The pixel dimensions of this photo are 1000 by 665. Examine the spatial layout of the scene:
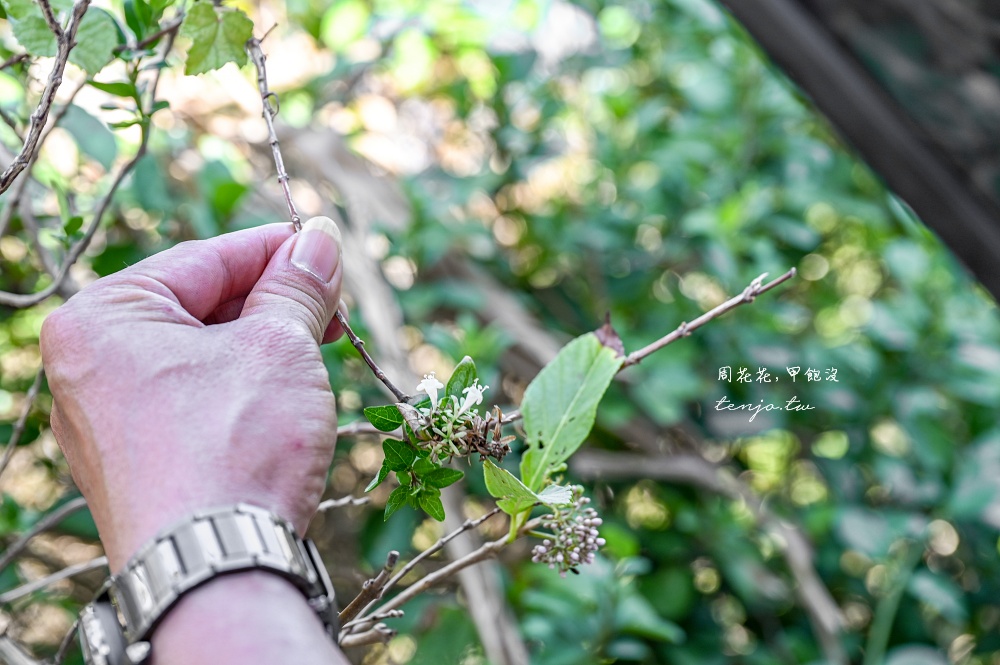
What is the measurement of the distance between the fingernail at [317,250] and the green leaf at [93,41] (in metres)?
0.15

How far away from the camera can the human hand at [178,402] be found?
0.29 metres

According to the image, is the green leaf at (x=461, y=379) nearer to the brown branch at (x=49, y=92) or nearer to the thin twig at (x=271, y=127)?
the thin twig at (x=271, y=127)

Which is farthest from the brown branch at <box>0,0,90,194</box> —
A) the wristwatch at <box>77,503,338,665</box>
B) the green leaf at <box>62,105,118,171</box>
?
the green leaf at <box>62,105,118,171</box>

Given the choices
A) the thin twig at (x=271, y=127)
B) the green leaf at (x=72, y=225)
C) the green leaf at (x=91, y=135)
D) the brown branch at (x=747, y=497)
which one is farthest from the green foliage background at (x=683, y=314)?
the thin twig at (x=271, y=127)

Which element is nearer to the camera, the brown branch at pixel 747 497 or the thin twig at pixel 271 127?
the thin twig at pixel 271 127

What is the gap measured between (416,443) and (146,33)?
302 mm

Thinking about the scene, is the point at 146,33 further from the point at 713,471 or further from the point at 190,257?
the point at 713,471

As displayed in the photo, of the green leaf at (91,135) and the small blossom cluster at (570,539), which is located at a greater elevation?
the green leaf at (91,135)

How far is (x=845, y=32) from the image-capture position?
2.00ft

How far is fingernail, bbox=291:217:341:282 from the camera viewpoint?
365 millimetres

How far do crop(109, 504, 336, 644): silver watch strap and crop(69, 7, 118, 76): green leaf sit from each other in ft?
0.88

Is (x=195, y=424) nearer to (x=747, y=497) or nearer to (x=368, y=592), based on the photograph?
(x=368, y=592)

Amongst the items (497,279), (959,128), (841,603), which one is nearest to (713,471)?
(841,603)

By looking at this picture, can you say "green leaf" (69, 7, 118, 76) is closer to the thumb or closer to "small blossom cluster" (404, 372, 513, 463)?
the thumb
